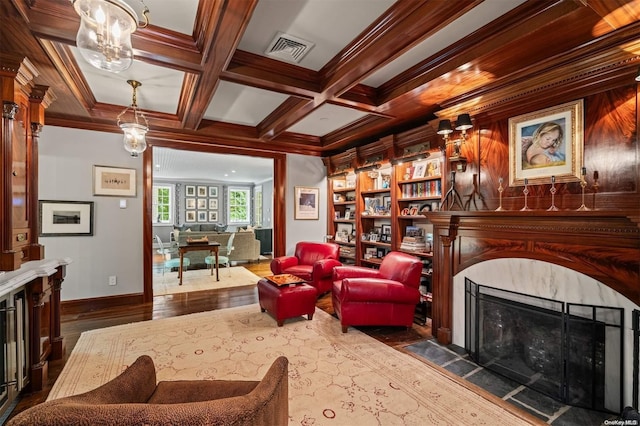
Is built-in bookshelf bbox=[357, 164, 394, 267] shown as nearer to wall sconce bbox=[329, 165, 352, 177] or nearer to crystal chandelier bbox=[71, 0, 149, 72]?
wall sconce bbox=[329, 165, 352, 177]

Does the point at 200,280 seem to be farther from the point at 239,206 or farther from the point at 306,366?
the point at 239,206

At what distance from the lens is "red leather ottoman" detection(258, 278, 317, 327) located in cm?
336

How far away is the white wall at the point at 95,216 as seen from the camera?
3.85 m

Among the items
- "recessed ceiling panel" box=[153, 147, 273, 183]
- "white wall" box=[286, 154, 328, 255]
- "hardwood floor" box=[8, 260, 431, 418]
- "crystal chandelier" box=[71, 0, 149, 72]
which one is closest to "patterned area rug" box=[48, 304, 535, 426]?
"hardwood floor" box=[8, 260, 431, 418]

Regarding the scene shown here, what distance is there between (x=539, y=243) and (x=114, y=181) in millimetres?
5179

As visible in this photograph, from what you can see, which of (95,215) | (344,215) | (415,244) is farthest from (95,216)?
(415,244)

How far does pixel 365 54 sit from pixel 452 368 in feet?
9.03

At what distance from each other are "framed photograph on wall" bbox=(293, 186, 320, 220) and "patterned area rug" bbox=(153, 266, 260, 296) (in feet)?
5.30

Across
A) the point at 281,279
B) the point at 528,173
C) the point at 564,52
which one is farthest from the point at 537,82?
the point at 281,279

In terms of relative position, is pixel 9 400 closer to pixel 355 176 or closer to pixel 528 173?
pixel 528 173

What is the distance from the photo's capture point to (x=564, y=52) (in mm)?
2078

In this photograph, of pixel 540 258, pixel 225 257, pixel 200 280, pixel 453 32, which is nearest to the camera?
pixel 453 32

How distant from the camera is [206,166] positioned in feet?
27.9

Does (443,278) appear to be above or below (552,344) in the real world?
above
